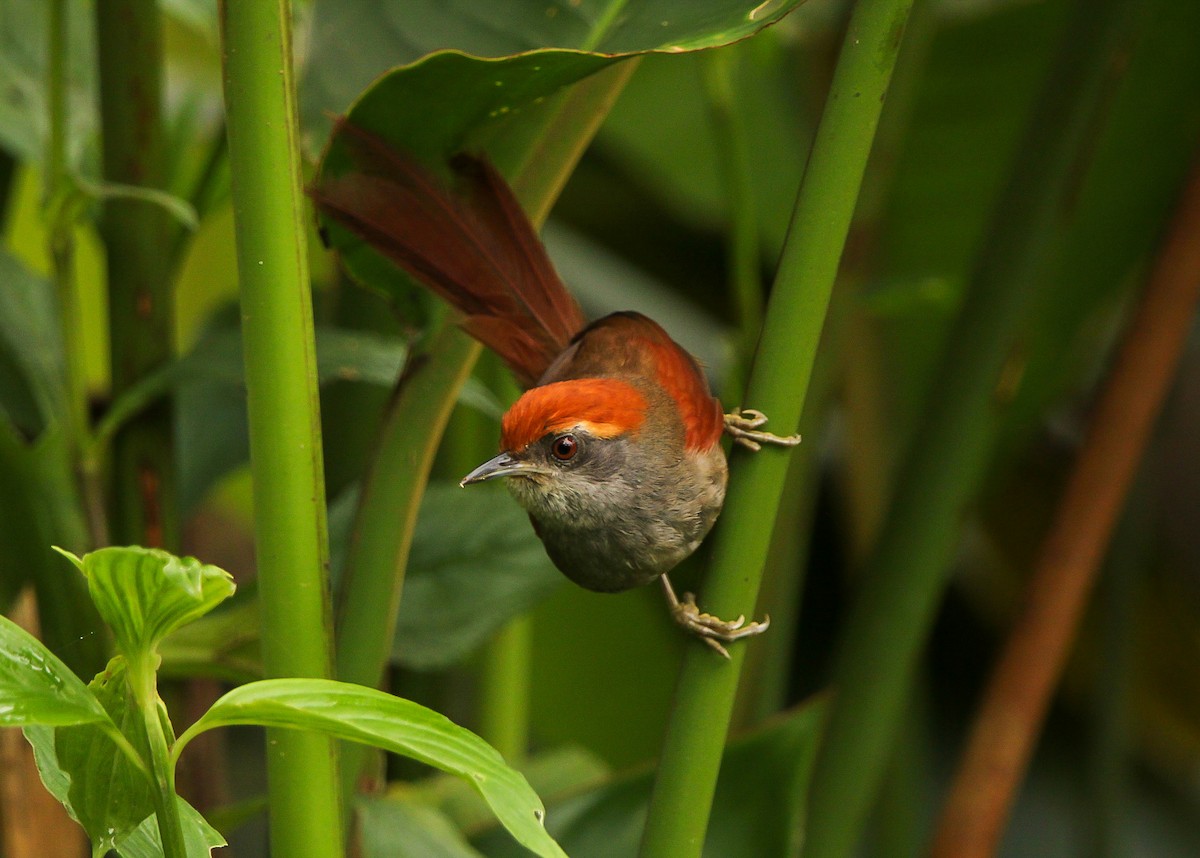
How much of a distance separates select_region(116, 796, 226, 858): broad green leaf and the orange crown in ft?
1.36

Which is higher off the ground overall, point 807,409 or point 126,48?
point 126,48

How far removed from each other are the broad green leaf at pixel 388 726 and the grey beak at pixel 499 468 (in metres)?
0.42

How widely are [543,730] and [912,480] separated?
1.11m

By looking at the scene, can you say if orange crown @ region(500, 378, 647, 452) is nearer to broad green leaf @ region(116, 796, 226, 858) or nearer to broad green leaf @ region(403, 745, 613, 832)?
broad green leaf @ region(403, 745, 613, 832)

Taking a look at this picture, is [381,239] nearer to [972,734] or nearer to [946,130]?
[972,734]

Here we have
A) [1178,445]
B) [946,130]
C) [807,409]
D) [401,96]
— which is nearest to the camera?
[401,96]

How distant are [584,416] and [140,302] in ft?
1.00

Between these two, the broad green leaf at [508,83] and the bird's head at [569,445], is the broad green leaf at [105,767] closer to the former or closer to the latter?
the broad green leaf at [508,83]

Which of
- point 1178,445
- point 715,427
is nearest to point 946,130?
point 1178,445

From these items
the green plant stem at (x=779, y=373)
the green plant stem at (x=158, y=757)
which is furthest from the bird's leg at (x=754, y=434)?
the green plant stem at (x=158, y=757)

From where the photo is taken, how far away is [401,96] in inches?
23.0

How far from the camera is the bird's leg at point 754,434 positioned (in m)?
0.51

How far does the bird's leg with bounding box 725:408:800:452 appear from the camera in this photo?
511 millimetres

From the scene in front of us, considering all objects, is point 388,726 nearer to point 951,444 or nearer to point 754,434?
point 754,434
